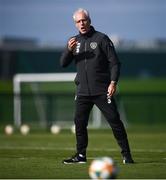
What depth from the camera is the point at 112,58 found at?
46.5ft

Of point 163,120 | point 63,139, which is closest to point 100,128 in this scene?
point 163,120

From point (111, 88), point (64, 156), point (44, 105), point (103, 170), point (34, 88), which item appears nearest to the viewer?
point (103, 170)

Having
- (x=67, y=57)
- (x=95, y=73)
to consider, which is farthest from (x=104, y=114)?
(x=67, y=57)

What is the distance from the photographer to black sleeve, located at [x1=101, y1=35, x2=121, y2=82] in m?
14.2

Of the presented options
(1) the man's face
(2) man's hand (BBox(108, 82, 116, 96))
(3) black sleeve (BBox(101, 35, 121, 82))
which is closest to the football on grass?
(2) man's hand (BBox(108, 82, 116, 96))

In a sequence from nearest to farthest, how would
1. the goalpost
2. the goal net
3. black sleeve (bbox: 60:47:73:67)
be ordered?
1. black sleeve (bbox: 60:47:73:67)
2. the goal net
3. the goalpost

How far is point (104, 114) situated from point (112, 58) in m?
0.93

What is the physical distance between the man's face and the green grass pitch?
2.17m

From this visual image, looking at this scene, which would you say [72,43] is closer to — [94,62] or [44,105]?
[94,62]

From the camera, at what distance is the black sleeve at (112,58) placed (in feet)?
46.5

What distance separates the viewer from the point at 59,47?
41375 mm

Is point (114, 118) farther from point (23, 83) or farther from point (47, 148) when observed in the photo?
point (23, 83)

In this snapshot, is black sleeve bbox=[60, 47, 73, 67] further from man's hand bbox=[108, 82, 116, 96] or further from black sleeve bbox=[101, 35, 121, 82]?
man's hand bbox=[108, 82, 116, 96]

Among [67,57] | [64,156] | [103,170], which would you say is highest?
[67,57]
